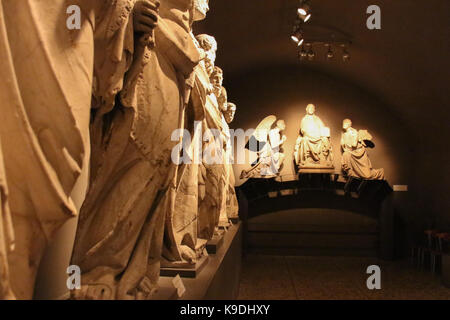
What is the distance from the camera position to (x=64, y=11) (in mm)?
1604

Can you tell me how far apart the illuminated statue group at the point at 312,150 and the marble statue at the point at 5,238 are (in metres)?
9.90

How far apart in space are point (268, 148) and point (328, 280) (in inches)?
171

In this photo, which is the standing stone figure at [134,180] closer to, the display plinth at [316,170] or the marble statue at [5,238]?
the marble statue at [5,238]

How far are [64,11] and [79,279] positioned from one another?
4.08 ft

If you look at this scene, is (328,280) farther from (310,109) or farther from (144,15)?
(144,15)

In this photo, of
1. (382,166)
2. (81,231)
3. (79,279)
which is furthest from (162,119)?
(382,166)

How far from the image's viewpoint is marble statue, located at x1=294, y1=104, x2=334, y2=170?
1108 centimetres

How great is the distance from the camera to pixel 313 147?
11203 mm

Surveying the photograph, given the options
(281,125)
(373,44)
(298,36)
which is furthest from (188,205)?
(281,125)

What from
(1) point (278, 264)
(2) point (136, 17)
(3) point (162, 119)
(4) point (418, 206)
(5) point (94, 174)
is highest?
(2) point (136, 17)

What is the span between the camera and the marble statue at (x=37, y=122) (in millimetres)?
1480

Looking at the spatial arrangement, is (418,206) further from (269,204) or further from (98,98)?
(98,98)

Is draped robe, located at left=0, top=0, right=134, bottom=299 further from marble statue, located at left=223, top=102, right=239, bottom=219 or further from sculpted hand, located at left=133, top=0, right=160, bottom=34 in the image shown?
marble statue, located at left=223, top=102, right=239, bottom=219

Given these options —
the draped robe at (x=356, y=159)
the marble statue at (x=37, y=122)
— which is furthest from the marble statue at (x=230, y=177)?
the marble statue at (x=37, y=122)
